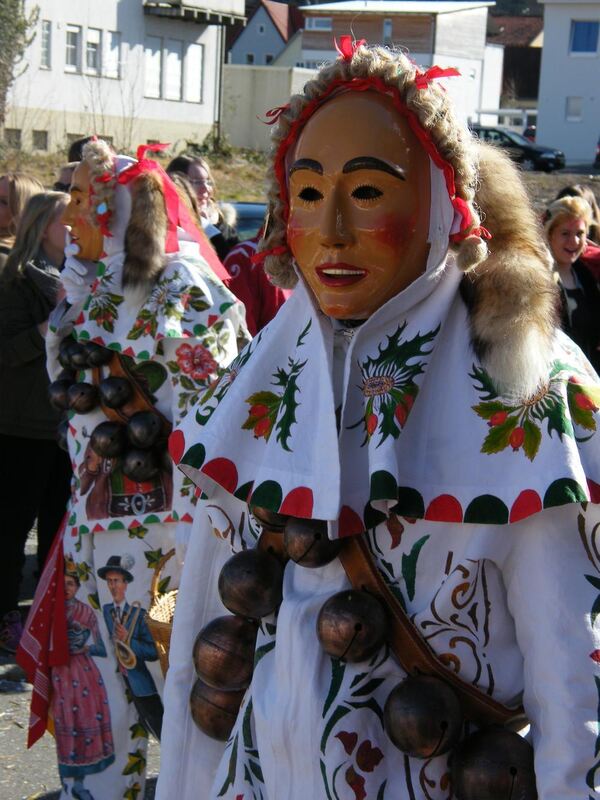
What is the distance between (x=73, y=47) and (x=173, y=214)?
31.5m

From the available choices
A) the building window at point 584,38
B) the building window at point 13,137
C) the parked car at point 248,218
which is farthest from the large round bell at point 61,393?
the building window at point 584,38

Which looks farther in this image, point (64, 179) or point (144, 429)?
point (64, 179)

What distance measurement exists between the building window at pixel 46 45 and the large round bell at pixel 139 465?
30.3m

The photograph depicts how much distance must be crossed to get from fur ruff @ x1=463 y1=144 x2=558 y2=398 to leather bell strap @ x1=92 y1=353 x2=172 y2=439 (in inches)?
80.7

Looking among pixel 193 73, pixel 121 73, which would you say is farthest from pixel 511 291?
pixel 193 73

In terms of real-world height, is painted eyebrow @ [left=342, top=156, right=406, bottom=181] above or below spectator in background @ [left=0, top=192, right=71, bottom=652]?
above

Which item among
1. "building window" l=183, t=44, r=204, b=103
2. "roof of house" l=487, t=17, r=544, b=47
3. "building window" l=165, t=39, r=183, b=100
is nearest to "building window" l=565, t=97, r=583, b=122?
"building window" l=183, t=44, r=204, b=103

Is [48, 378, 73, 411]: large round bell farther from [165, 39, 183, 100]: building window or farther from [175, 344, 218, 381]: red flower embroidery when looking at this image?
[165, 39, 183, 100]: building window

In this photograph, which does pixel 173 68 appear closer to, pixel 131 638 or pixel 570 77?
pixel 570 77

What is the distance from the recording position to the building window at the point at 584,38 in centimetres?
4981

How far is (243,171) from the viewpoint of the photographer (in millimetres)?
30703

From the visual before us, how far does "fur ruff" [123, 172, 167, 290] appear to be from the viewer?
13.4 ft

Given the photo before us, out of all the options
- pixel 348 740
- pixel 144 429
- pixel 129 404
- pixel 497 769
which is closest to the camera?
pixel 497 769

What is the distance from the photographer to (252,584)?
2.09m
